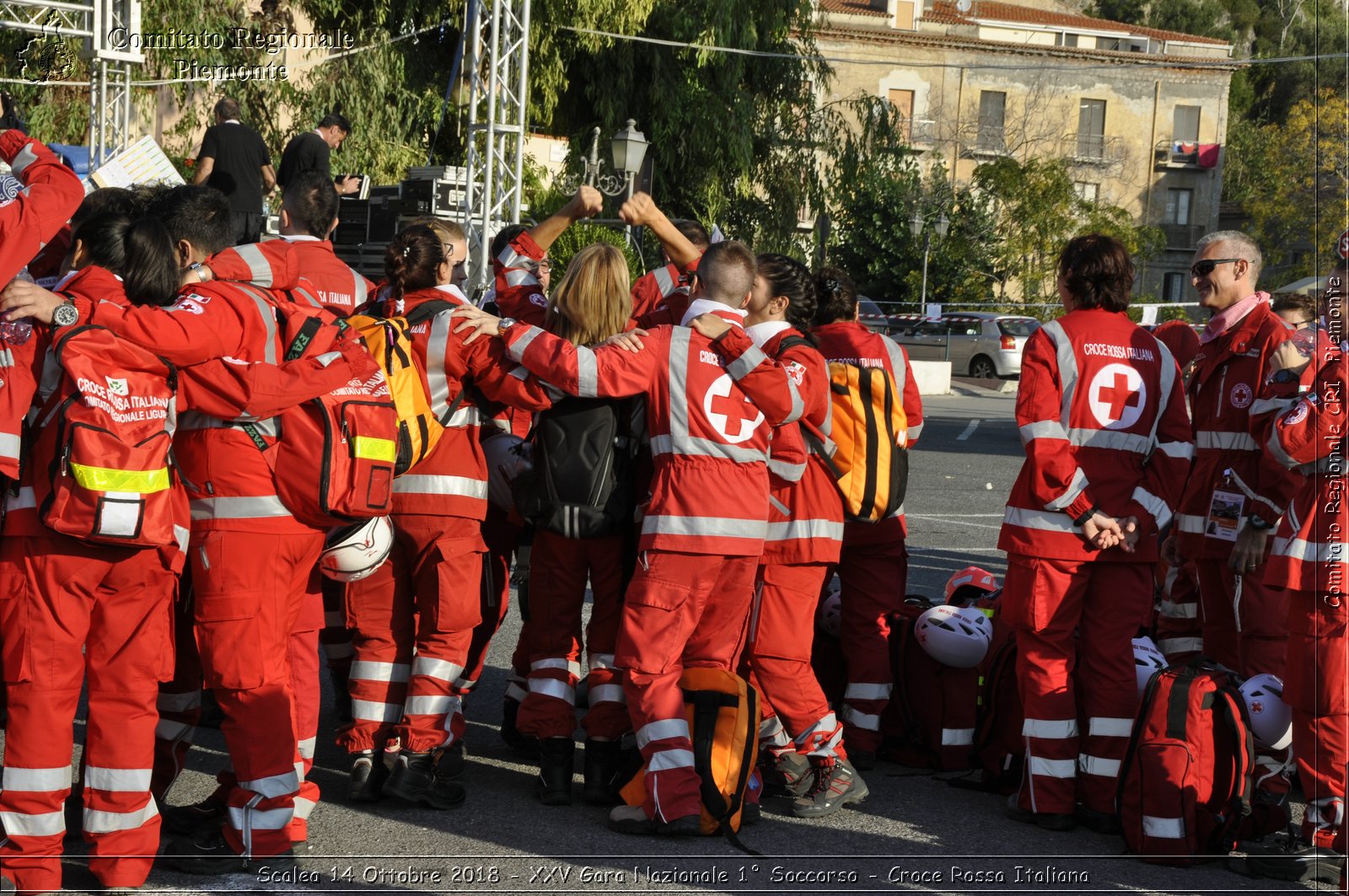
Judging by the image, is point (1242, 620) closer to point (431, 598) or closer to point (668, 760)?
point (668, 760)

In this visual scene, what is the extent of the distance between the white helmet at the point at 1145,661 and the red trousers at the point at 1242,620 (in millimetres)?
341

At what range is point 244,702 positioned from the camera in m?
4.52

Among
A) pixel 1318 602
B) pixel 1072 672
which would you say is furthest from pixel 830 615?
pixel 1318 602

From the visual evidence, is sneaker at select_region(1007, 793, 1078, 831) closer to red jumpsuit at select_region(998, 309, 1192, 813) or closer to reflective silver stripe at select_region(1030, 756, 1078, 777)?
red jumpsuit at select_region(998, 309, 1192, 813)

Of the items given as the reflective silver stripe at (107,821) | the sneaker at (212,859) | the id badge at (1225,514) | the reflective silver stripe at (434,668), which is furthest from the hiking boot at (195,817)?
the id badge at (1225,514)

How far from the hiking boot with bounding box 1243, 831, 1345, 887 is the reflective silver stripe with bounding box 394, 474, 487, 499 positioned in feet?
→ 10.5

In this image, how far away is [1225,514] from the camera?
6.10m

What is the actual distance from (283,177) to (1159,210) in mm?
54723

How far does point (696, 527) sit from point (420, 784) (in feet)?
4.72

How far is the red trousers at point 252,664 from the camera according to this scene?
14.7 ft

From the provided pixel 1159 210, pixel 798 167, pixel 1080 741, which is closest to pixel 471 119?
pixel 798 167

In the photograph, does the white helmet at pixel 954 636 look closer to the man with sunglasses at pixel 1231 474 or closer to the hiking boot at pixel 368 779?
the man with sunglasses at pixel 1231 474

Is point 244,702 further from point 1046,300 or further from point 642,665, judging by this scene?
point 1046,300

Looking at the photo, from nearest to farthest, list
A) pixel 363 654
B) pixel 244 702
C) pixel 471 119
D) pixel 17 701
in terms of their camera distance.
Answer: pixel 17 701 < pixel 244 702 < pixel 363 654 < pixel 471 119
